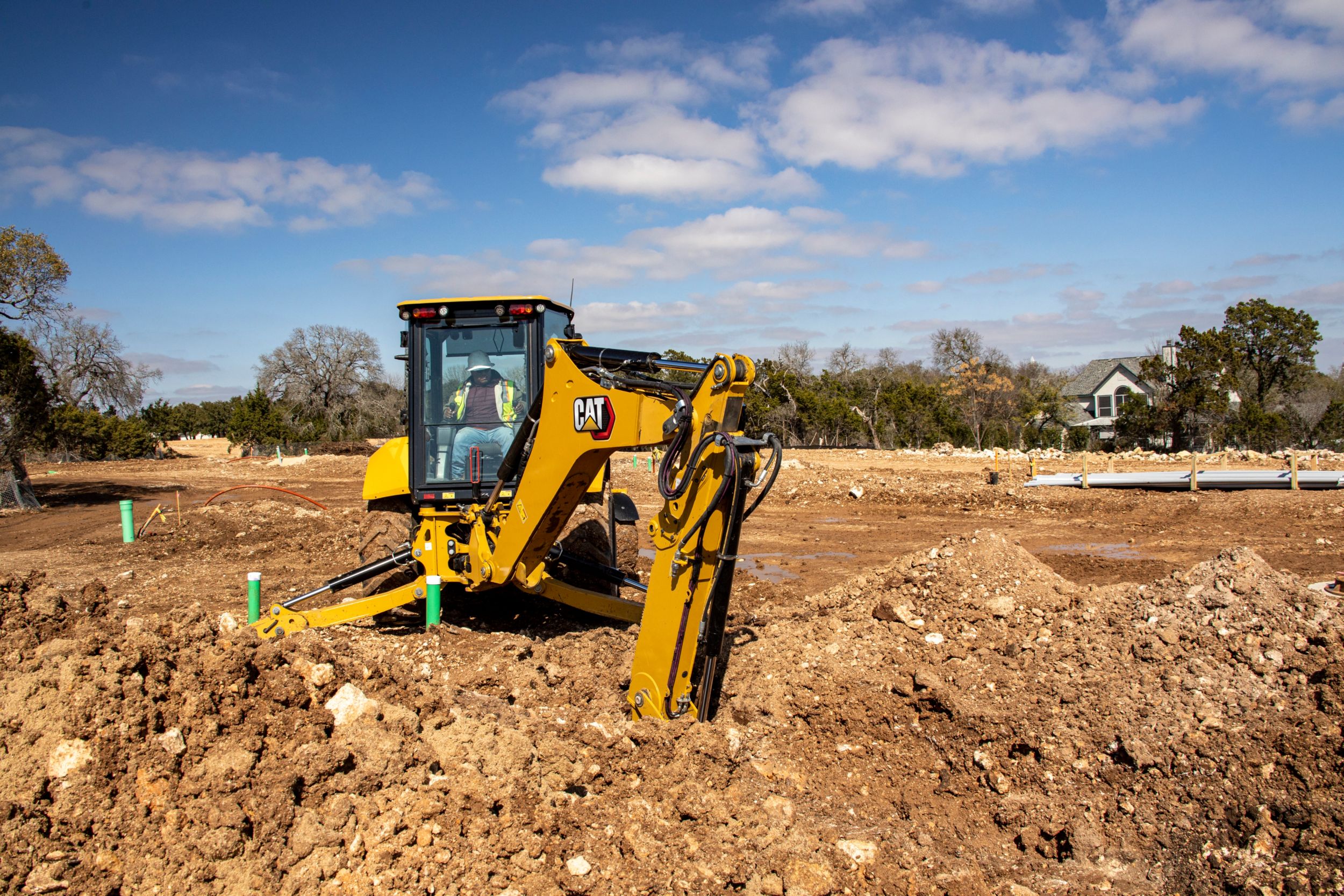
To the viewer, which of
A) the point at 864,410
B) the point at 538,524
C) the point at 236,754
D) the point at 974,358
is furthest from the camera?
the point at 974,358

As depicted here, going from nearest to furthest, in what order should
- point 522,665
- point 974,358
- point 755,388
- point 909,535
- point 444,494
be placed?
1. point 755,388
2. point 522,665
3. point 444,494
4. point 909,535
5. point 974,358

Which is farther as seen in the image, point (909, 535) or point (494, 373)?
point (909, 535)

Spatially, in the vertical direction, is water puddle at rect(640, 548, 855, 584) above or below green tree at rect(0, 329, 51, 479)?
below

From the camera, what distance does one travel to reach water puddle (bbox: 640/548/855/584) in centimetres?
1104

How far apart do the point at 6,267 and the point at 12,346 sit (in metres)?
2.08

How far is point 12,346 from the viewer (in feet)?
61.0

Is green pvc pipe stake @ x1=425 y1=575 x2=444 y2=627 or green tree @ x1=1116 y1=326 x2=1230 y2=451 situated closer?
green pvc pipe stake @ x1=425 y1=575 x2=444 y2=627

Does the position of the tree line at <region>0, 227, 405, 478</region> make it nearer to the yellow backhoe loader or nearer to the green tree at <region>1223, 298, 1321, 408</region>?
the yellow backhoe loader

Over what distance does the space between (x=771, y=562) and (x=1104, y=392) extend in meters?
47.1

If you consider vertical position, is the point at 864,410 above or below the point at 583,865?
above

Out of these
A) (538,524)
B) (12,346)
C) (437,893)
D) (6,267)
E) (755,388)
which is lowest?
(437,893)

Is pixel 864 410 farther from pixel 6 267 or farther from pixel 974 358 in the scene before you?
pixel 6 267

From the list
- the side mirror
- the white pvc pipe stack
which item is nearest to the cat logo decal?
the side mirror

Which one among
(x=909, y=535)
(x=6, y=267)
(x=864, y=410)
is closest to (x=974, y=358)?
(x=864, y=410)
